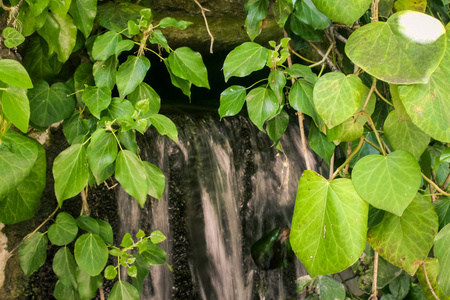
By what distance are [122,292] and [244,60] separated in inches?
22.7

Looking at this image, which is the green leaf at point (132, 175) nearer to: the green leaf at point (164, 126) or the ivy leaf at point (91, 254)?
the green leaf at point (164, 126)

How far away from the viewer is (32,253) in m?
1.03

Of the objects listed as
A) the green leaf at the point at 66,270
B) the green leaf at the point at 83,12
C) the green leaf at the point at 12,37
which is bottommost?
the green leaf at the point at 66,270

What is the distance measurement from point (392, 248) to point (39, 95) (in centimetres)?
84

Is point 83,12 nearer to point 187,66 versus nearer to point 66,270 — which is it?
point 187,66

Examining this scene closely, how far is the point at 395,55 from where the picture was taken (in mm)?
786

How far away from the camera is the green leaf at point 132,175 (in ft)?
2.83

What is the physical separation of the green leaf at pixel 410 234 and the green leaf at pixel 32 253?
740mm

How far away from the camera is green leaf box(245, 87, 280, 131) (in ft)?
3.20

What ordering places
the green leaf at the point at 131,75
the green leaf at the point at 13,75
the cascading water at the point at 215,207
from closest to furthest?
the green leaf at the point at 13,75 → the green leaf at the point at 131,75 → the cascading water at the point at 215,207

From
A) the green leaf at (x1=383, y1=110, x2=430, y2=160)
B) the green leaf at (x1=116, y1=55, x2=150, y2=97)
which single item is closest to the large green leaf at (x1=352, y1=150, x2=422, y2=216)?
the green leaf at (x1=383, y1=110, x2=430, y2=160)

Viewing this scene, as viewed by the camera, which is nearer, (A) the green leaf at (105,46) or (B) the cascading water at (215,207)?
(A) the green leaf at (105,46)

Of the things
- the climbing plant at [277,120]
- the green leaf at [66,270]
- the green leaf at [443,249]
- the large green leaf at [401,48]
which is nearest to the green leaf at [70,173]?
the climbing plant at [277,120]

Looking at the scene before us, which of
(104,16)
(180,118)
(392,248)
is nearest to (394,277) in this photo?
(392,248)
